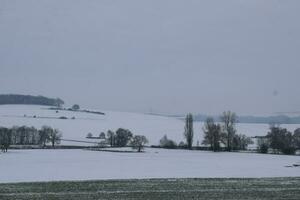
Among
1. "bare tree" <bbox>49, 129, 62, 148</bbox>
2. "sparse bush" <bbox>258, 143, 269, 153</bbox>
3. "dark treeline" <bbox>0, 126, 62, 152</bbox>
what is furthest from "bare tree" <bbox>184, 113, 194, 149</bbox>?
"dark treeline" <bbox>0, 126, 62, 152</bbox>

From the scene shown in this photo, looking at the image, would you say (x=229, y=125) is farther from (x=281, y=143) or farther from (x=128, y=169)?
(x=128, y=169)

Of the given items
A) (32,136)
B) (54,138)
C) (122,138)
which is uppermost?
(32,136)

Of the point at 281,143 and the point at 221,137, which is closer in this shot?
the point at 281,143

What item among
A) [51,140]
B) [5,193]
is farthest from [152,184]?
[51,140]

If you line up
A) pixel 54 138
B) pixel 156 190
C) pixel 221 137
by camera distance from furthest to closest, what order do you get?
pixel 54 138 → pixel 221 137 → pixel 156 190

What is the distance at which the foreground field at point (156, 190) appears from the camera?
2561 cm

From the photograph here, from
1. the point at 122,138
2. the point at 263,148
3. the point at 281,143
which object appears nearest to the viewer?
the point at 263,148

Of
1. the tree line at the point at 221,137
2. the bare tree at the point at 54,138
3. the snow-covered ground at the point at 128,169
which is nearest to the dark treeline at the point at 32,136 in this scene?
the bare tree at the point at 54,138

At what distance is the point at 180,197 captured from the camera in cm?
2525

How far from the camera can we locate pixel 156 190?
28562 millimetres

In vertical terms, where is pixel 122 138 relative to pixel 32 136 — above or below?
below

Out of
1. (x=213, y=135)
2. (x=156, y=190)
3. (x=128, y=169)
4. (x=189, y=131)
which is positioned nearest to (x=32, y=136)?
(x=189, y=131)

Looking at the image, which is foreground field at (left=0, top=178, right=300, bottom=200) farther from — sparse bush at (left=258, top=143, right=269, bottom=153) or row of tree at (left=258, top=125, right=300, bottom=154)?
sparse bush at (left=258, top=143, right=269, bottom=153)

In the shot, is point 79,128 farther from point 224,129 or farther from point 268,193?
point 268,193
